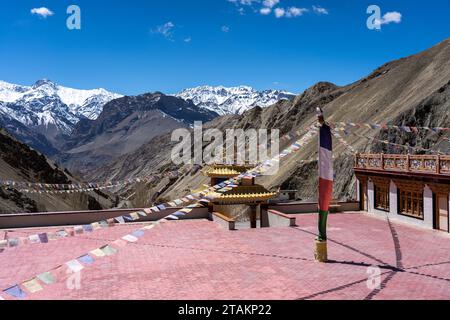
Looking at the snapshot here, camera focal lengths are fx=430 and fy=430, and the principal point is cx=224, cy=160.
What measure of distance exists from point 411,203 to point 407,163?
1866 millimetres

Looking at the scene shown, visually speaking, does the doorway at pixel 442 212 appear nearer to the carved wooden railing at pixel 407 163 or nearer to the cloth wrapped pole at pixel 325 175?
the carved wooden railing at pixel 407 163

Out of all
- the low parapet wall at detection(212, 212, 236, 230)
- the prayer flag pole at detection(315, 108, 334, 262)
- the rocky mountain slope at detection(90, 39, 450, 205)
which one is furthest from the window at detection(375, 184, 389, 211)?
the rocky mountain slope at detection(90, 39, 450, 205)

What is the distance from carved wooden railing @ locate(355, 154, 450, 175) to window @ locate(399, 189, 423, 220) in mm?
1116

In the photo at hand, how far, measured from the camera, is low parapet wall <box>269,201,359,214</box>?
76.5 ft

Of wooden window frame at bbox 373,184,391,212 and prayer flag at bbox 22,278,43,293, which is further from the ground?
wooden window frame at bbox 373,184,391,212

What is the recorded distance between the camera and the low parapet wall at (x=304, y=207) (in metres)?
23.3

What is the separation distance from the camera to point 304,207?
78.4 ft

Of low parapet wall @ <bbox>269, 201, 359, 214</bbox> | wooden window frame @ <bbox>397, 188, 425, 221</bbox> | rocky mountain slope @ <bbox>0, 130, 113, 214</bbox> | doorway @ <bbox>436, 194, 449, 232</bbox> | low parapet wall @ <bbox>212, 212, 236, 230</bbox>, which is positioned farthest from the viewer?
rocky mountain slope @ <bbox>0, 130, 113, 214</bbox>

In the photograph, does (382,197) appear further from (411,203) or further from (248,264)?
(248,264)

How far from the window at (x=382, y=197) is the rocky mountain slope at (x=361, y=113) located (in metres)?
15.7

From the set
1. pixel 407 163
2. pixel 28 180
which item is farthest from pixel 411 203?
pixel 28 180

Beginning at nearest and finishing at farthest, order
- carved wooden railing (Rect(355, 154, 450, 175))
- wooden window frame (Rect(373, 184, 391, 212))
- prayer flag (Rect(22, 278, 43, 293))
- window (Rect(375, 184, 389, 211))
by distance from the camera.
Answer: prayer flag (Rect(22, 278, 43, 293)), carved wooden railing (Rect(355, 154, 450, 175)), wooden window frame (Rect(373, 184, 391, 212)), window (Rect(375, 184, 389, 211))

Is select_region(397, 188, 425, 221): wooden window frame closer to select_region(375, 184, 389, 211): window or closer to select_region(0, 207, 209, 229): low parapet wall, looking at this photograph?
select_region(375, 184, 389, 211): window
